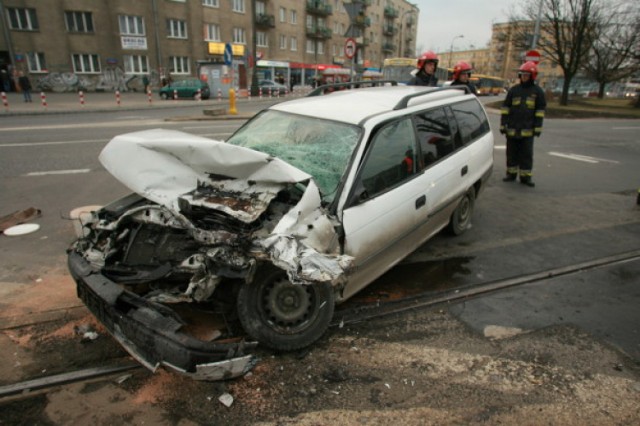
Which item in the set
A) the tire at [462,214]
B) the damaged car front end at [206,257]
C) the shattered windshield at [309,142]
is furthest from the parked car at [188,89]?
the damaged car front end at [206,257]

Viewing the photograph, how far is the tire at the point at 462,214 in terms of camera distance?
513cm

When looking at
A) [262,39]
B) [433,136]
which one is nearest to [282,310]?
[433,136]

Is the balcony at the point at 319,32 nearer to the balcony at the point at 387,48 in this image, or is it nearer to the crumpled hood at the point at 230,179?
the balcony at the point at 387,48

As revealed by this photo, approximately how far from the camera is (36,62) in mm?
32156

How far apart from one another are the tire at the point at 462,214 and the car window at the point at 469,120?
0.67m

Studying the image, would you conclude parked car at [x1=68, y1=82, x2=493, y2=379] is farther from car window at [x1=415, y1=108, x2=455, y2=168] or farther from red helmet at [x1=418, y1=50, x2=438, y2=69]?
red helmet at [x1=418, y1=50, x2=438, y2=69]

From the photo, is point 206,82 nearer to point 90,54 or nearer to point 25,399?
point 90,54

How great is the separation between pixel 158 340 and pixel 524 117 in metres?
7.07

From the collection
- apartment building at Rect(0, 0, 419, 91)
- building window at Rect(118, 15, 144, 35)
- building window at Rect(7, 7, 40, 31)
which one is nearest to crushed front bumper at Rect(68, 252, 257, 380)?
apartment building at Rect(0, 0, 419, 91)

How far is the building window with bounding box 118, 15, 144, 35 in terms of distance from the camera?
115 feet

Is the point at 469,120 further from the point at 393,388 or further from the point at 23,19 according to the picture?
the point at 23,19

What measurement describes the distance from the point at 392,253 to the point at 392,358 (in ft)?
3.17

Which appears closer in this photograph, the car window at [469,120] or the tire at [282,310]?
the tire at [282,310]

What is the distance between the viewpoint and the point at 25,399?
2.60 m
